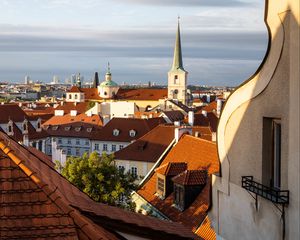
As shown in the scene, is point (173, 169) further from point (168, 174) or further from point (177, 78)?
point (177, 78)

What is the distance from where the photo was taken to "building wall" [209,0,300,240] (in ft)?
18.1

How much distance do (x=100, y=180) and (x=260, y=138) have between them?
752 inches

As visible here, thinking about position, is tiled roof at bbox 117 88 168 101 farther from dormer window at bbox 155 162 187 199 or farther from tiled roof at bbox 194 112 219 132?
dormer window at bbox 155 162 187 199

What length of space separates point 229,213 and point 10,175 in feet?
9.44

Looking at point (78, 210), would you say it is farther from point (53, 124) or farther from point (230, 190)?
point (53, 124)

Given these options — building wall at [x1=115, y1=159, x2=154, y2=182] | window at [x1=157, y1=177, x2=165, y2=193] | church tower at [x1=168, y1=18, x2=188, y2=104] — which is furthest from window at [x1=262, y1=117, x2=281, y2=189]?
church tower at [x1=168, y1=18, x2=188, y2=104]

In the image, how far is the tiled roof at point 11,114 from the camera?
204 feet

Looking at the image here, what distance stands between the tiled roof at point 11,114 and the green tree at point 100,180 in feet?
126

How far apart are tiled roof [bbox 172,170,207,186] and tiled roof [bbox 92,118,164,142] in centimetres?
3863

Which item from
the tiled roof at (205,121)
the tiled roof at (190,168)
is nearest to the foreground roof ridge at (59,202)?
the tiled roof at (190,168)

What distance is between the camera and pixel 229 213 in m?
7.03

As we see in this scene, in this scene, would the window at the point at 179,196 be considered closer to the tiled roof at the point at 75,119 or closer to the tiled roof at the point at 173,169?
the tiled roof at the point at 173,169

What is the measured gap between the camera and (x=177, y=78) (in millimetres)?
155375

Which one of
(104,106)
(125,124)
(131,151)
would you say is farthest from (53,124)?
(131,151)
